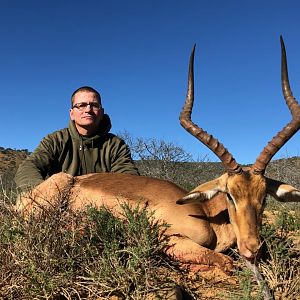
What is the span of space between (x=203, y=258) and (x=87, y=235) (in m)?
1.16

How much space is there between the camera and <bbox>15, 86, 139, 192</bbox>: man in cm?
663

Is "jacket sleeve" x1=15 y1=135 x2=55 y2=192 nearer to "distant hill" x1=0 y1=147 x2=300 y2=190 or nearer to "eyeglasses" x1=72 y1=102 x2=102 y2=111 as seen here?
"eyeglasses" x1=72 y1=102 x2=102 y2=111

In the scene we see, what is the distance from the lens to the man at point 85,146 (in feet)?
21.7

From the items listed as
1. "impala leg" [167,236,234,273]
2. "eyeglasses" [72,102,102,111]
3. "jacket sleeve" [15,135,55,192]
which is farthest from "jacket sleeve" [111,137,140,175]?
"impala leg" [167,236,234,273]

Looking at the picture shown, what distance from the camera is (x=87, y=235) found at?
379 cm

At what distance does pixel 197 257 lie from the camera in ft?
13.7

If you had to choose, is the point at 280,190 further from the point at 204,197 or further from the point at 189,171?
the point at 189,171

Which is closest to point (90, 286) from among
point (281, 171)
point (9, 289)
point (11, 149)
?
point (9, 289)

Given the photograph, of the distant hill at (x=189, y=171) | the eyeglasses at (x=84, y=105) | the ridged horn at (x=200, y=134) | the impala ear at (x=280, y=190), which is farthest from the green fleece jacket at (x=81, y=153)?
the distant hill at (x=189, y=171)

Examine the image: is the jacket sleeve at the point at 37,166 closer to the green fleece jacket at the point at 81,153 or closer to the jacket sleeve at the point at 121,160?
the green fleece jacket at the point at 81,153

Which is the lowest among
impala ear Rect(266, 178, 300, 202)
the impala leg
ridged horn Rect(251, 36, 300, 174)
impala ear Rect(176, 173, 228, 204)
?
the impala leg

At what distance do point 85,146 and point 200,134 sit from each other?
2578 millimetres

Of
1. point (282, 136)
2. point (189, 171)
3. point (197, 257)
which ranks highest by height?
point (189, 171)

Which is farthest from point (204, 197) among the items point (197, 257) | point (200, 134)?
point (197, 257)
